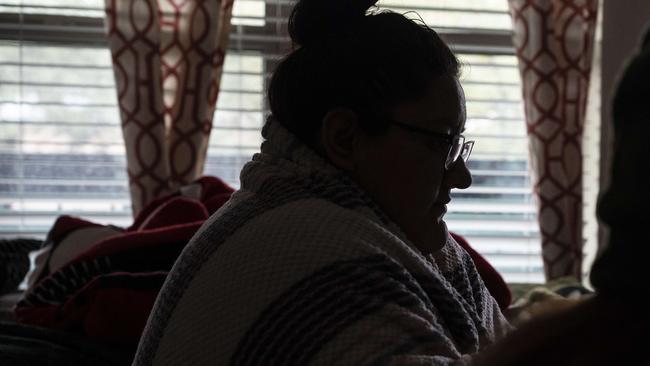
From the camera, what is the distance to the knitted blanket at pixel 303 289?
33.8 inches

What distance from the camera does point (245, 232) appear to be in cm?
97

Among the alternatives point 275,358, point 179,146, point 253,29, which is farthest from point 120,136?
point 275,358

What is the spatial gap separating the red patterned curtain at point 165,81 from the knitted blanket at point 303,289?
1.92 m

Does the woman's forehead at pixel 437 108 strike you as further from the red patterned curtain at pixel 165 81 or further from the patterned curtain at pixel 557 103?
the patterned curtain at pixel 557 103

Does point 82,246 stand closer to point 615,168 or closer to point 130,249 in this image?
point 130,249

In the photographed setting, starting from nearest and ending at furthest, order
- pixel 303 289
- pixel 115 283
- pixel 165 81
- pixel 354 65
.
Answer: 1. pixel 303 289
2. pixel 354 65
3. pixel 115 283
4. pixel 165 81

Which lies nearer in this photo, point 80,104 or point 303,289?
point 303,289

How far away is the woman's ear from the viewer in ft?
3.55

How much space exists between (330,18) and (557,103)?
2.23m

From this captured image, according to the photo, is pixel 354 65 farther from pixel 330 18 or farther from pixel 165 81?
pixel 165 81

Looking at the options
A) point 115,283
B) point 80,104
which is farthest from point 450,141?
point 80,104

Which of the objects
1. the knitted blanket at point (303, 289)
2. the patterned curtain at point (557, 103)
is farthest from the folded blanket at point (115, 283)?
the patterned curtain at point (557, 103)

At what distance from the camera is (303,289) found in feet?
2.91

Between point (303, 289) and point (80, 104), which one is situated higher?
point (303, 289)
